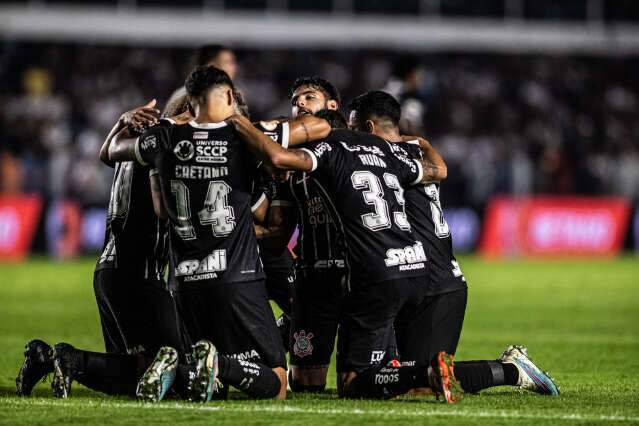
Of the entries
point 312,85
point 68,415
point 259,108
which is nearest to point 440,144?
point 259,108

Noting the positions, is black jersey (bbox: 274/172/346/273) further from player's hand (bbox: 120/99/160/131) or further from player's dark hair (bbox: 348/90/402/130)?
player's hand (bbox: 120/99/160/131)

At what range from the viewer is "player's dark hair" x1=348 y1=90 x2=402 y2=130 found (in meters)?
8.60

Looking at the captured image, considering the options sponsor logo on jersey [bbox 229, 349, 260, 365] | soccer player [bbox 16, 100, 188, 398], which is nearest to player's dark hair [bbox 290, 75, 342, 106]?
soccer player [bbox 16, 100, 188, 398]

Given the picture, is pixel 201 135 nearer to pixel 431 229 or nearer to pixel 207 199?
pixel 207 199

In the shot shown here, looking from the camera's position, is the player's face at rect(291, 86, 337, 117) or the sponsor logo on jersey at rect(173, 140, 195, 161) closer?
the sponsor logo on jersey at rect(173, 140, 195, 161)

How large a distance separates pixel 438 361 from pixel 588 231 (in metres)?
20.5

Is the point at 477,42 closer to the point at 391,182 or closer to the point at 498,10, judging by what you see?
the point at 498,10

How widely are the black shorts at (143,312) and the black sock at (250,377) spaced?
86 centimetres

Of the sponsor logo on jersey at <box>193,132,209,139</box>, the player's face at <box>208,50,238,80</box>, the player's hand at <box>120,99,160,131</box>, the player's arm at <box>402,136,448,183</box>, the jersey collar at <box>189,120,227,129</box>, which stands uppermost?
the player's face at <box>208,50,238,80</box>

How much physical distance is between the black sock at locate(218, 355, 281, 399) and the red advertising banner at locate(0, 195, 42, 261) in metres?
17.0

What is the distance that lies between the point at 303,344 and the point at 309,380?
265 millimetres

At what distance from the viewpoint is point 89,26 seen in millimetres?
31141

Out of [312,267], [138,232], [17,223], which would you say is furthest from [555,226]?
[138,232]

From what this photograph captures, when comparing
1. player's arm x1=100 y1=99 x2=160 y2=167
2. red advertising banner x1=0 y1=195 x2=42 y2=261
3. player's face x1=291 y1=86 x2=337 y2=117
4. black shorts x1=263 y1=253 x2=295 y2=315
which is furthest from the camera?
red advertising banner x1=0 y1=195 x2=42 y2=261
